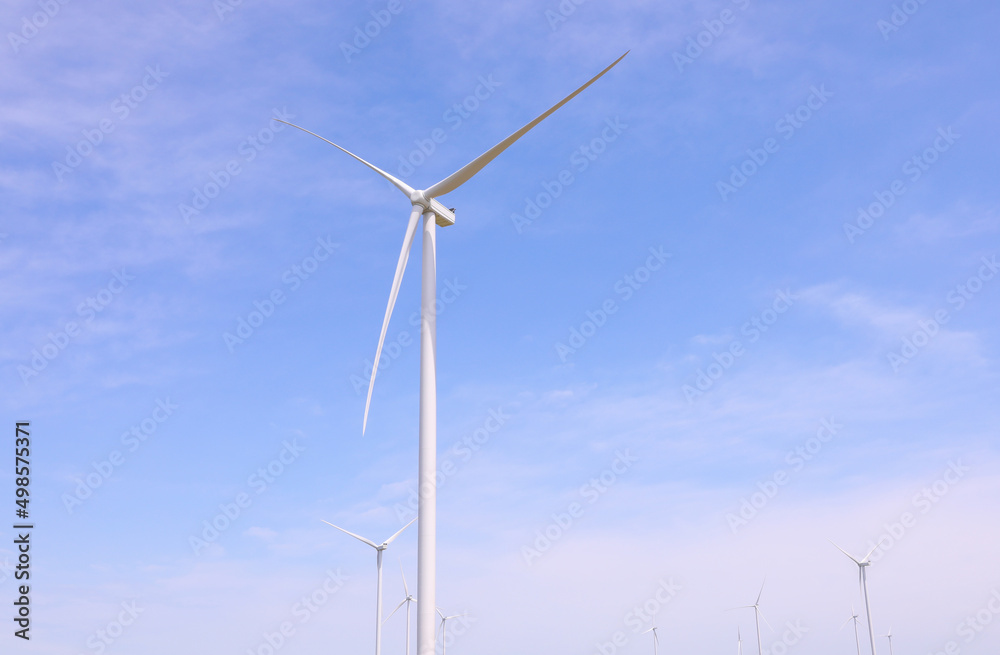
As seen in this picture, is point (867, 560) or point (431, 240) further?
point (867, 560)

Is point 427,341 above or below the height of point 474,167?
below

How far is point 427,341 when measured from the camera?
26.3 meters

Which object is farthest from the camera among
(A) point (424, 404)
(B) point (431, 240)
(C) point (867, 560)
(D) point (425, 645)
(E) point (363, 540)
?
(C) point (867, 560)

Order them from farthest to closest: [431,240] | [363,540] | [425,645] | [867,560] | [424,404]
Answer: [867,560] → [363,540] → [431,240] → [424,404] → [425,645]

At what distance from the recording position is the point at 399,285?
1186 inches

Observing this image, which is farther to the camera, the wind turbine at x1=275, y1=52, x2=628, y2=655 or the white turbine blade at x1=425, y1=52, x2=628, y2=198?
the white turbine blade at x1=425, y1=52, x2=628, y2=198

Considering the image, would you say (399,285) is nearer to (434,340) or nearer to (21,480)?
(434,340)

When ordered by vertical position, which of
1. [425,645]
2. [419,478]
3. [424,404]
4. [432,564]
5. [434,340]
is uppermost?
[434,340]

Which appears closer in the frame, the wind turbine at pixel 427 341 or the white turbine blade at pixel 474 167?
the wind turbine at pixel 427 341

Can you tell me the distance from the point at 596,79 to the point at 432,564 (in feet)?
51.5

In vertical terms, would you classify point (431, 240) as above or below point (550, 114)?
below

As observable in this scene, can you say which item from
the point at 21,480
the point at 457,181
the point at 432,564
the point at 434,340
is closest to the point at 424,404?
the point at 434,340

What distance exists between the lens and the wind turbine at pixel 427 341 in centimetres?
2388

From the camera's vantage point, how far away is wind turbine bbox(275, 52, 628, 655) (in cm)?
2388
